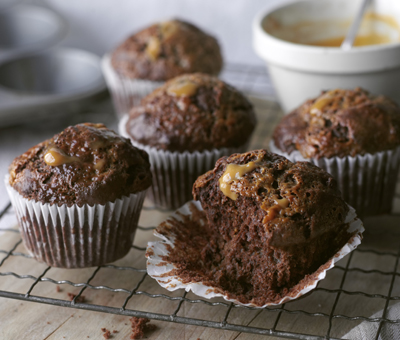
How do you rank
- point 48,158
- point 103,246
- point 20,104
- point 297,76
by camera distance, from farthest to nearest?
point 20,104 < point 297,76 < point 103,246 < point 48,158

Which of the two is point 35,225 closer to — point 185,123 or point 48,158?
point 48,158

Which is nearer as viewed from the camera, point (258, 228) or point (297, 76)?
point (258, 228)

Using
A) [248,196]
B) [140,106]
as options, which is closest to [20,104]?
[140,106]

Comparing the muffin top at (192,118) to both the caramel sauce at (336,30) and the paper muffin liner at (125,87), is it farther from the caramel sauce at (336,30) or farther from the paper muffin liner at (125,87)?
the caramel sauce at (336,30)

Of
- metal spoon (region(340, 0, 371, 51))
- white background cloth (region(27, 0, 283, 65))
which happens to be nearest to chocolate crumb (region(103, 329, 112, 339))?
metal spoon (region(340, 0, 371, 51))

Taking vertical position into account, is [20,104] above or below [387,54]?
below

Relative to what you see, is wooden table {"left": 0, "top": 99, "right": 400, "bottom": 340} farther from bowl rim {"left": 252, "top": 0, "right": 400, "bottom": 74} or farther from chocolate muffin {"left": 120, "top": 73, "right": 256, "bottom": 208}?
bowl rim {"left": 252, "top": 0, "right": 400, "bottom": 74}

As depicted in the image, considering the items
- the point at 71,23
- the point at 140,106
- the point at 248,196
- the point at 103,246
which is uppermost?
the point at 248,196
